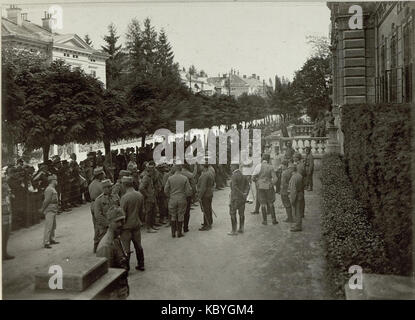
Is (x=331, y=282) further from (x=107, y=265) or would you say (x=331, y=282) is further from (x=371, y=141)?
(x=107, y=265)

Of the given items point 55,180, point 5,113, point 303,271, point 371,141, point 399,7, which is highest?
point 399,7

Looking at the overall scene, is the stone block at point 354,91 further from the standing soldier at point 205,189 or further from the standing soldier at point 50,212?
the standing soldier at point 50,212

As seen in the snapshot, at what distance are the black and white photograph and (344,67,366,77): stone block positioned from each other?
808mm

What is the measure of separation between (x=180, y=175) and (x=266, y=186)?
6.26 feet

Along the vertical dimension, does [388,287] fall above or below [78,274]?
below

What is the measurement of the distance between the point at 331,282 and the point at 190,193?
3977 mm

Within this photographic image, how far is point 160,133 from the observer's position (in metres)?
10.4

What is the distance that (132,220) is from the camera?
27.4 feet

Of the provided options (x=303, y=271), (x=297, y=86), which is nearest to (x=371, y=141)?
(x=303, y=271)

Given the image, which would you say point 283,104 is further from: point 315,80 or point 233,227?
point 233,227

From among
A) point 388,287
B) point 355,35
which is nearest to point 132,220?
point 388,287

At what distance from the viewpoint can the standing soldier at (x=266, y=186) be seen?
9219 mm
